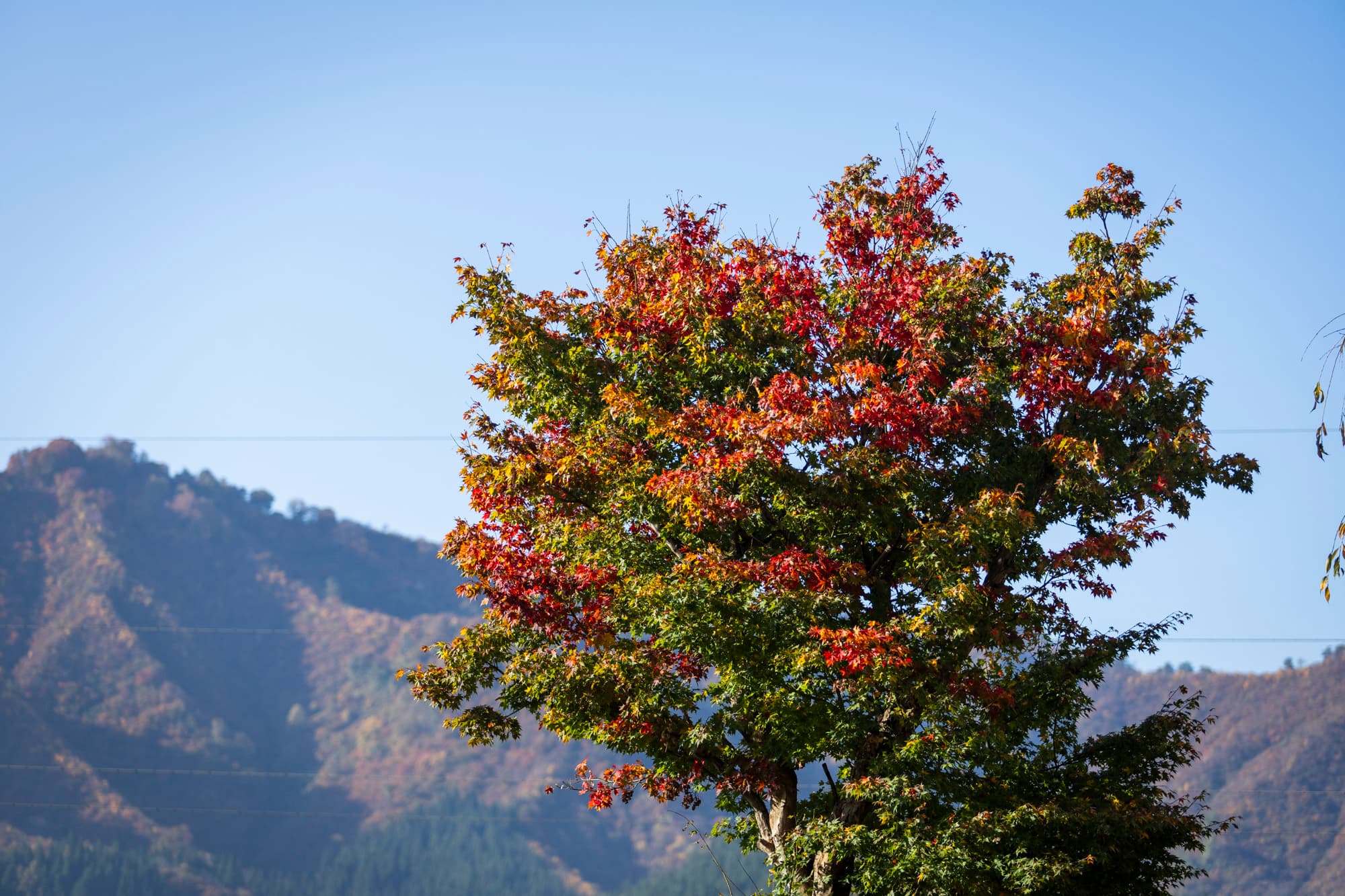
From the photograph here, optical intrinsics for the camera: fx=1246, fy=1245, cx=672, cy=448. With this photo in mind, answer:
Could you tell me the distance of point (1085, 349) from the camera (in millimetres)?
13945

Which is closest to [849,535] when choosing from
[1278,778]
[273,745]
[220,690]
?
[1278,778]

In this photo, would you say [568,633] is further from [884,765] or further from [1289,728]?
[1289,728]

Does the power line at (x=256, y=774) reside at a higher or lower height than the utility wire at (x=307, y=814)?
higher

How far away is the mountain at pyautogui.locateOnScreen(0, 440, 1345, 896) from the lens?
359 ft

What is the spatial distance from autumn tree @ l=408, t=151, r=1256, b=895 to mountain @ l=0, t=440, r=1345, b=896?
88.7 meters

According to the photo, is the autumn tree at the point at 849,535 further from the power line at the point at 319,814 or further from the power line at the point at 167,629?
the power line at the point at 167,629

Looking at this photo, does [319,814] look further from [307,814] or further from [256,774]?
[256,774]


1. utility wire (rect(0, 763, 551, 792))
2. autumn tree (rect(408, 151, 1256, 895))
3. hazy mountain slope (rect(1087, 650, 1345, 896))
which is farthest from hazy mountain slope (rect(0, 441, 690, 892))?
autumn tree (rect(408, 151, 1256, 895))

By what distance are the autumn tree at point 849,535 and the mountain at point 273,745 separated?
88.7 m

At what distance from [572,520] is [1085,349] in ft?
20.0

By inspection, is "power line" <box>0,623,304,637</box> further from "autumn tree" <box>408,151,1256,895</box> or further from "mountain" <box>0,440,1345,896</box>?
"autumn tree" <box>408,151,1256,895</box>

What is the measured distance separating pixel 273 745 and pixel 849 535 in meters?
134

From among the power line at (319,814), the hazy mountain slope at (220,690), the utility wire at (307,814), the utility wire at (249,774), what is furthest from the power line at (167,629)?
the power line at (319,814)

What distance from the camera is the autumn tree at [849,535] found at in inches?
503
